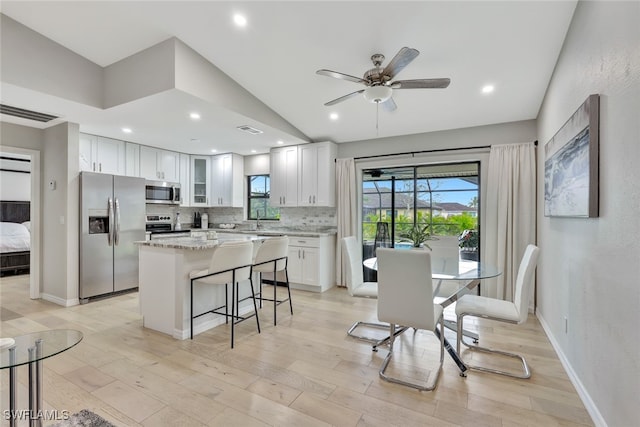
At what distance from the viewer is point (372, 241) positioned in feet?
16.9

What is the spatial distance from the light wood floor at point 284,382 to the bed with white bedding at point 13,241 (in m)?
3.58

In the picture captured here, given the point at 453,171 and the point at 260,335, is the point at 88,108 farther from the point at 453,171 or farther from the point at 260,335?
the point at 453,171

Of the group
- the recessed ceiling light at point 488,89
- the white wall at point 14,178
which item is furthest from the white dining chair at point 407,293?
the white wall at point 14,178

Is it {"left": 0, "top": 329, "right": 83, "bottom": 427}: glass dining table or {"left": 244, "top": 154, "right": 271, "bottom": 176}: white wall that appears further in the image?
{"left": 244, "top": 154, "right": 271, "bottom": 176}: white wall

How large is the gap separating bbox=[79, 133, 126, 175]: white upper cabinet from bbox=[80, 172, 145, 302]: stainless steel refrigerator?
39 cm

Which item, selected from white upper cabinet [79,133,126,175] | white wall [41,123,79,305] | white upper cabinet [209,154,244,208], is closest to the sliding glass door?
white upper cabinet [209,154,244,208]

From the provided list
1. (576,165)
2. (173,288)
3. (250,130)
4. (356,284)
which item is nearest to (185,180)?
(250,130)

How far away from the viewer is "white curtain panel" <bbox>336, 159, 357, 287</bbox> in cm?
495

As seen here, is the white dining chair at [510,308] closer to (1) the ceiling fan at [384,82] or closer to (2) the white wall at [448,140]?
(1) the ceiling fan at [384,82]

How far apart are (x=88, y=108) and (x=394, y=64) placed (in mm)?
3411

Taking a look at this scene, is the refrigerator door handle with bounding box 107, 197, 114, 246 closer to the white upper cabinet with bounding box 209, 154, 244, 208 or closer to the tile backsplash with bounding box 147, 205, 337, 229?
the tile backsplash with bounding box 147, 205, 337, 229

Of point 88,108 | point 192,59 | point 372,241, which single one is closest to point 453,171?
point 372,241

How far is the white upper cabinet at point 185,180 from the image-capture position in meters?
5.84

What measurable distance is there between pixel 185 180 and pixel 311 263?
3165 mm
